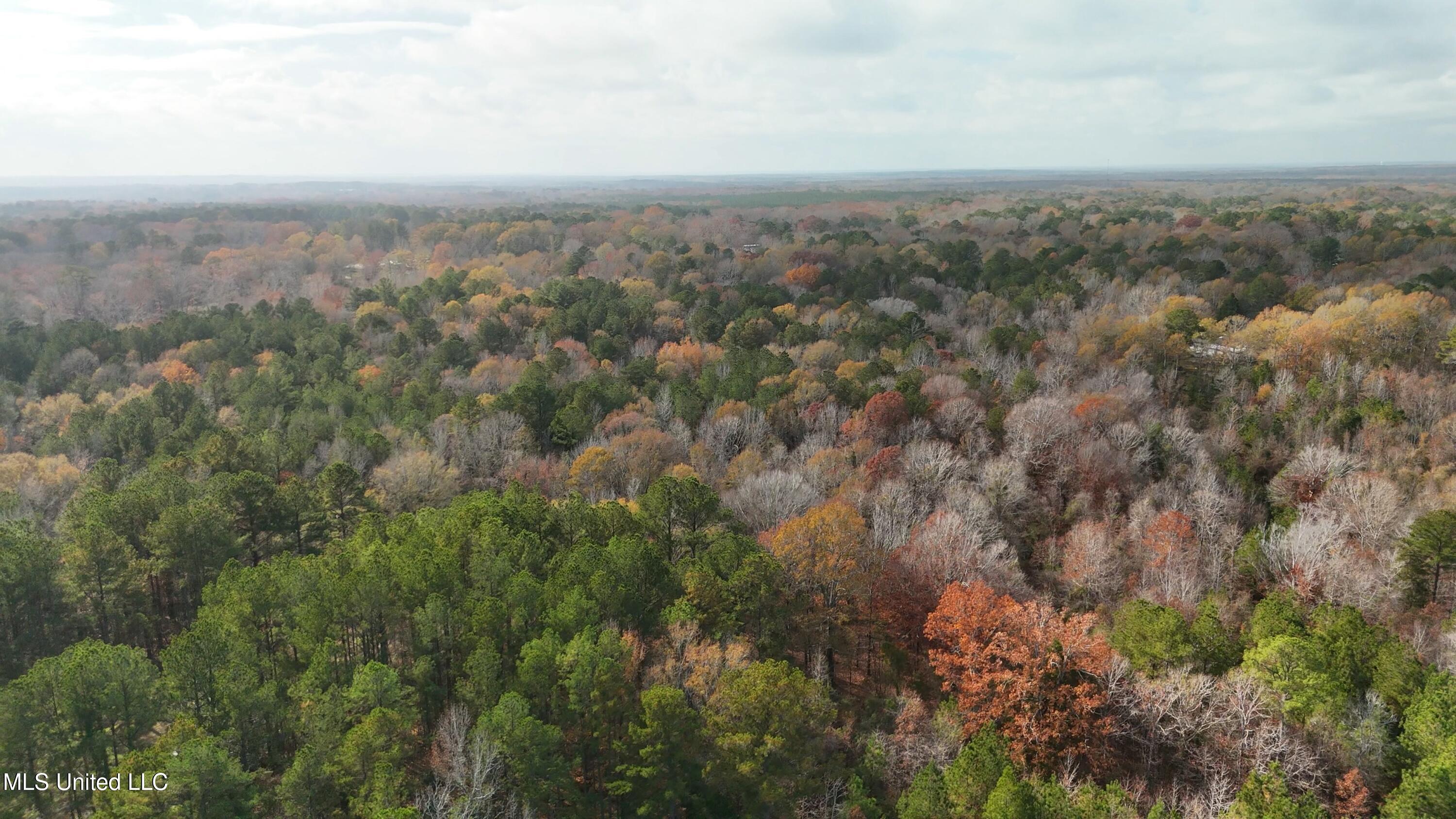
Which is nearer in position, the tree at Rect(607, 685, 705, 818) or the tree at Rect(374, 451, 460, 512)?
the tree at Rect(607, 685, 705, 818)

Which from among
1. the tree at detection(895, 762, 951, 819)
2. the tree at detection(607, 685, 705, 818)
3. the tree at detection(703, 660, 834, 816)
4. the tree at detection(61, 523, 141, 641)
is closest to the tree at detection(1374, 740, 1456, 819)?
the tree at detection(895, 762, 951, 819)

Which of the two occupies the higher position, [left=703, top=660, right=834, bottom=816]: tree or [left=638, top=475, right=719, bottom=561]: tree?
[left=638, top=475, right=719, bottom=561]: tree

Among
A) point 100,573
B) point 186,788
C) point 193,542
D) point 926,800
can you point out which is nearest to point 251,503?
point 193,542

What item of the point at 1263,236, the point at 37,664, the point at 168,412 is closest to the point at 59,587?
the point at 37,664

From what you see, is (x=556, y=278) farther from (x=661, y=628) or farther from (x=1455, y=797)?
(x=1455, y=797)

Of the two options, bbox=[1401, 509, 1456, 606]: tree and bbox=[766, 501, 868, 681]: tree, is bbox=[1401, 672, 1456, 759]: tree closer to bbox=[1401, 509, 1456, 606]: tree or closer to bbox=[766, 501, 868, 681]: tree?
bbox=[1401, 509, 1456, 606]: tree

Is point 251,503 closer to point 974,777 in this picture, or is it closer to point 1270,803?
point 974,777
